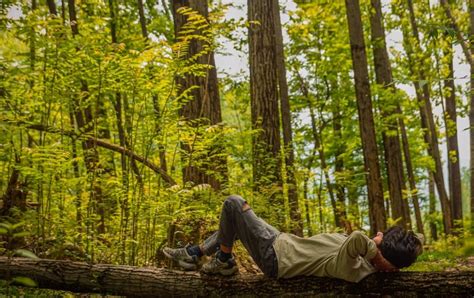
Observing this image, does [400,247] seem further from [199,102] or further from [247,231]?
[199,102]

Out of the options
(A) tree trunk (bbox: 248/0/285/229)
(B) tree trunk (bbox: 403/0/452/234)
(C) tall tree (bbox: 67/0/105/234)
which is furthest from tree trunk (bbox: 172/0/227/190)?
(B) tree trunk (bbox: 403/0/452/234)

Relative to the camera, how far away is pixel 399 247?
3.76 metres

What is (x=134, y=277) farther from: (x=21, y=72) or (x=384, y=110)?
(x=384, y=110)

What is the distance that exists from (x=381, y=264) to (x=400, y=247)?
239mm

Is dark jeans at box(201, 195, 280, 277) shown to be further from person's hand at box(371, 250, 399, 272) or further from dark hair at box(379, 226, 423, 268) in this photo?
dark hair at box(379, 226, 423, 268)

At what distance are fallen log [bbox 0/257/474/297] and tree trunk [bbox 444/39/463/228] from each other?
1365 cm

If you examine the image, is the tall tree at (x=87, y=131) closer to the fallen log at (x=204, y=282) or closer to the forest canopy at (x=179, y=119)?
the forest canopy at (x=179, y=119)

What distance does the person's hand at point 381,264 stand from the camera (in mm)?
3844

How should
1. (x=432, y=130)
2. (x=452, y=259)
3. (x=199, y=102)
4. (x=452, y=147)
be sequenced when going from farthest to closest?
(x=452, y=147) → (x=432, y=130) → (x=199, y=102) → (x=452, y=259)

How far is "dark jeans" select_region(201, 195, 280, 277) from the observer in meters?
4.29

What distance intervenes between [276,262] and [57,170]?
306 centimetres

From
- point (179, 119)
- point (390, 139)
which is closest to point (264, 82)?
point (179, 119)

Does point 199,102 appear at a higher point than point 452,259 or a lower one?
higher

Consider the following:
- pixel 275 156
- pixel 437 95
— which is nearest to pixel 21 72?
pixel 275 156
